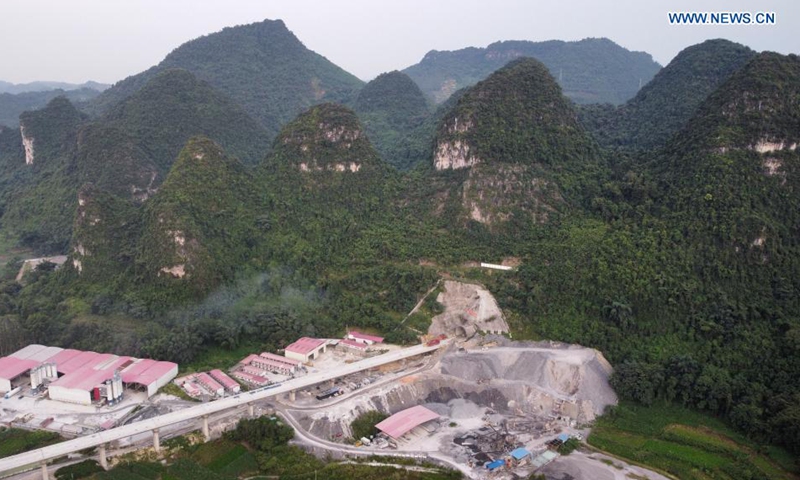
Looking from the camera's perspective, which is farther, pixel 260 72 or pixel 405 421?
pixel 260 72

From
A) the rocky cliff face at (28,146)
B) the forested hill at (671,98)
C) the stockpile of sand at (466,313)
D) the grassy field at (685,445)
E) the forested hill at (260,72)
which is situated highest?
the forested hill at (260,72)

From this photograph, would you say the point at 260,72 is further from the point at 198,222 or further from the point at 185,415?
the point at 185,415

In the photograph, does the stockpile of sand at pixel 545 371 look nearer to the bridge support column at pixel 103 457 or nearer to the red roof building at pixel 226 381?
the red roof building at pixel 226 381

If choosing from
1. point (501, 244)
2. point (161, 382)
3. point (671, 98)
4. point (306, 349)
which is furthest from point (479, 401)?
point (671, 98)

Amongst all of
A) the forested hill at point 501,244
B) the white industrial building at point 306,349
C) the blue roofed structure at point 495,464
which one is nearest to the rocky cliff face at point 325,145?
the forested hill at point 501,244

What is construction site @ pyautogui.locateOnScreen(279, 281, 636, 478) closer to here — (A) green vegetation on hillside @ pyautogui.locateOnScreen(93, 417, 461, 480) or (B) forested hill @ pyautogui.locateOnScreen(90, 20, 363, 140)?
(A) green vegetation on hillside @ pyautogui.locateOnScreen(93, 417, 461, 480)

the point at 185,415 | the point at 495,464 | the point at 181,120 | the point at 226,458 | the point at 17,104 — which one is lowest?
the point at 495,464
